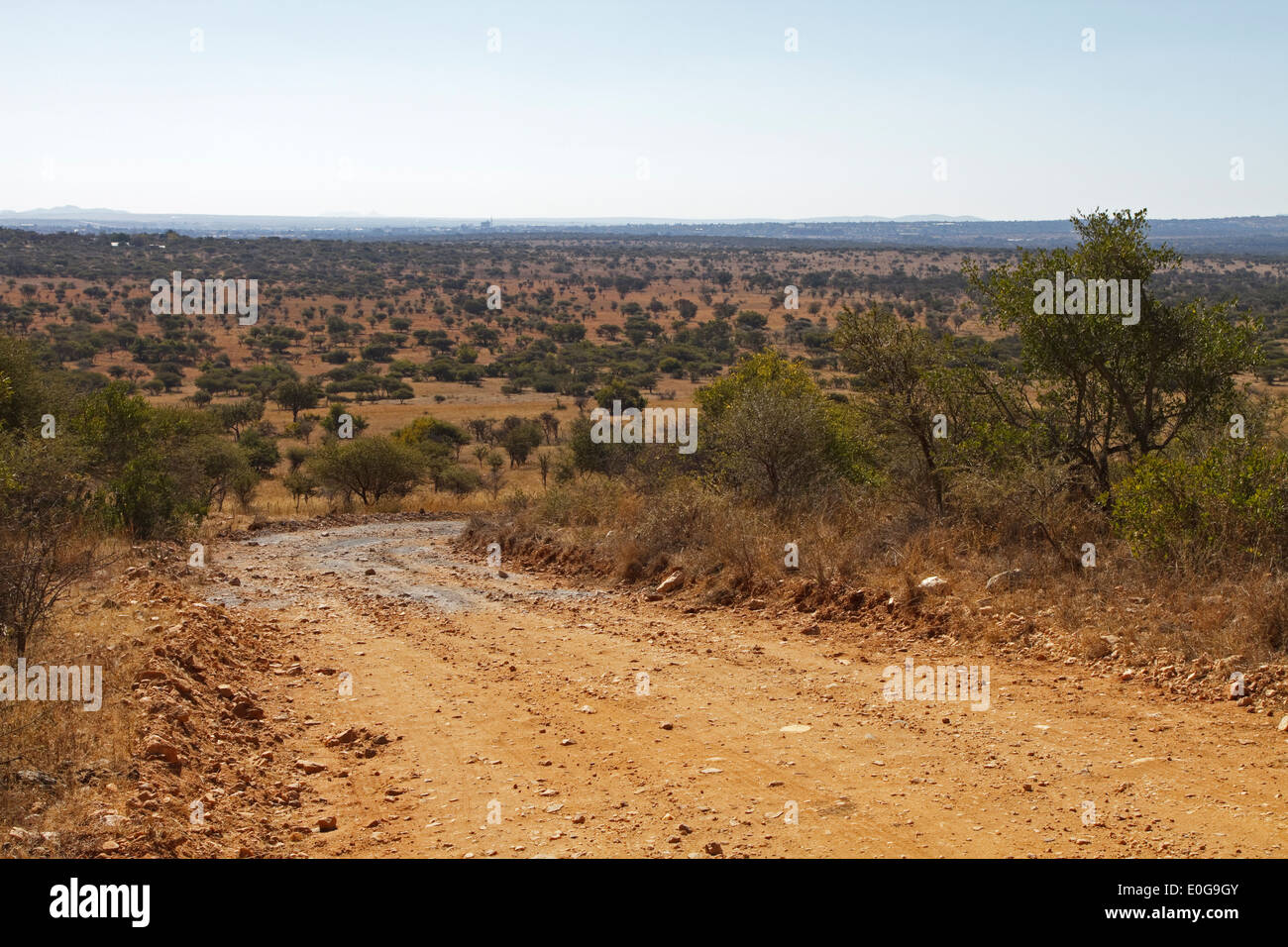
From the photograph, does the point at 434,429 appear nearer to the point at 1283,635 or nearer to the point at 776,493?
the point at 776,493

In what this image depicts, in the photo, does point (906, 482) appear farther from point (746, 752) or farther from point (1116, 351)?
point (746, 752)

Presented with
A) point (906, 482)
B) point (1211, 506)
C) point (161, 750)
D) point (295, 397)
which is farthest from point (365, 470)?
point (295, 397)

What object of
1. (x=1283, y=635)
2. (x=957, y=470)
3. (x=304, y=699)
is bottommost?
(x=304, y=699)

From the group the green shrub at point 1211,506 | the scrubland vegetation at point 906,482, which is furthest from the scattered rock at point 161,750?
the green shrub at point 1211,506

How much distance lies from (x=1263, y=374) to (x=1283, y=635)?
38217mm

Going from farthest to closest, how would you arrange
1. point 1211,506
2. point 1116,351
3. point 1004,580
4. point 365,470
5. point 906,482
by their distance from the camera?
point 365,470 < point 906,482 < point 1116,351 < point 1004,580 < point 1211,506

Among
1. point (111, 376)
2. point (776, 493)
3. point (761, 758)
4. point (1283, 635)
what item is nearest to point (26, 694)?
point (761, 758)

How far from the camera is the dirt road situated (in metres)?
4.92

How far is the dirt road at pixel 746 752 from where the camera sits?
4.92m

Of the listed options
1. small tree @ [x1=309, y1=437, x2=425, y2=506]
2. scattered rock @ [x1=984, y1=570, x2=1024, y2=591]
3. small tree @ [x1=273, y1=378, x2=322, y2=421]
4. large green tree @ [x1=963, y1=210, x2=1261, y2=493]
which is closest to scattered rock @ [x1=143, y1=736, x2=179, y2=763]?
scattered rock @ [x1=984, y1=570, x2=1024, y2=591]

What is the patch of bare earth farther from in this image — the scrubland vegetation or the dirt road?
the scrubland vegetation

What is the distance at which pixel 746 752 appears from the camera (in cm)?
615

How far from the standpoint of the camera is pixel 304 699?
7711 millimetres

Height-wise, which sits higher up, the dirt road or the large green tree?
the large green tree
